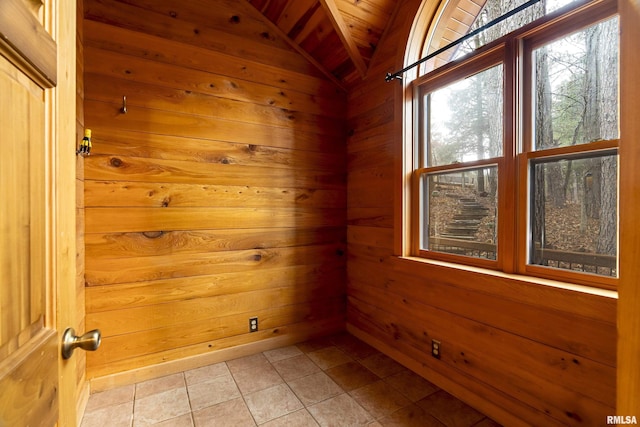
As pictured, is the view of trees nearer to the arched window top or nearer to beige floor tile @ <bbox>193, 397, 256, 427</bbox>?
the arched window top

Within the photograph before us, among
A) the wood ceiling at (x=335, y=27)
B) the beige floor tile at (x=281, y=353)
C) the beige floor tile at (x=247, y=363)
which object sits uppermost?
the wood ceiling at (x=335, y=27)

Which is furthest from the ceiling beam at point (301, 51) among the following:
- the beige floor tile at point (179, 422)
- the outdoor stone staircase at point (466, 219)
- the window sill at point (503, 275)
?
the beige floor tile at point (179, 422)

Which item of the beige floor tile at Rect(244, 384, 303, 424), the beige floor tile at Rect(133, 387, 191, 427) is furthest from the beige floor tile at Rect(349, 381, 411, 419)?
the beige floor tile at Rect(133, 387, 191, 427)

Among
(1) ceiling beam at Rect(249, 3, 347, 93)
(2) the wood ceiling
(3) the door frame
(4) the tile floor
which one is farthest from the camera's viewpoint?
(1) ceiling beam at Rect(249, 3, 347, 93)

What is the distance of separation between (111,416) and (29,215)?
5.88ft

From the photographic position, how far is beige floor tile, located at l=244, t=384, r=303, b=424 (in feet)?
5.67

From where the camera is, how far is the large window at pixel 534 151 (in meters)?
1.40

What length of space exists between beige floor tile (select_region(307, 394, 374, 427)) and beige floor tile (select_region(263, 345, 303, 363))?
2.05 ft

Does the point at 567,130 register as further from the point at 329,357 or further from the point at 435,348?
the point at 329,357

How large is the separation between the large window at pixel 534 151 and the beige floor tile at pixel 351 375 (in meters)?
0.94

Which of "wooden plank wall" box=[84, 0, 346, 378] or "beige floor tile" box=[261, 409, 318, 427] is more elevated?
"wooden plank wall" box=[84, 0, 346, 378]

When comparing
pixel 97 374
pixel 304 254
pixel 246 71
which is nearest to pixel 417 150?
pixel 304 254

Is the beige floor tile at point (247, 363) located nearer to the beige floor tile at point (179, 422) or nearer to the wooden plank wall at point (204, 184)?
the wooden plank wall at point (204, 184)

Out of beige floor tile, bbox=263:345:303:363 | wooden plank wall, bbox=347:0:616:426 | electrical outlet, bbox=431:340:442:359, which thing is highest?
wooden plank wall, bbox=347:0:616:426
